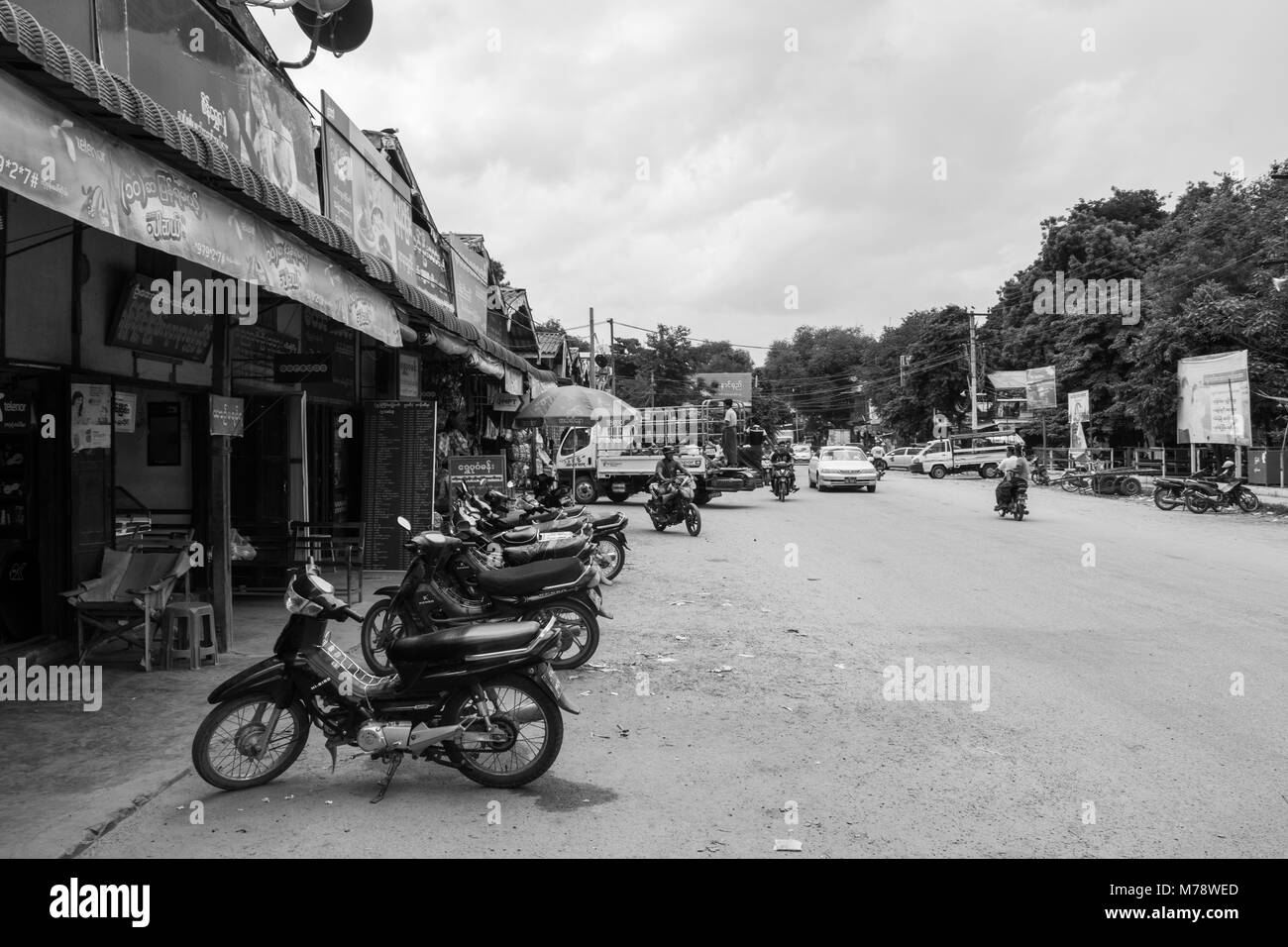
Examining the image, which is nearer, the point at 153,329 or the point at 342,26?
the point at 153,329

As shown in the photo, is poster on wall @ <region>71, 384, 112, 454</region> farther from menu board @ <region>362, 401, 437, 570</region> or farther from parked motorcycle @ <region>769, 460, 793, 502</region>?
parked motorcycle @ <region>769, 460, 793, 502</region>

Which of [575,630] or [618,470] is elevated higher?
[618,470]

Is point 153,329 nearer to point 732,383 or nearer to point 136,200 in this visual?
point 136,200

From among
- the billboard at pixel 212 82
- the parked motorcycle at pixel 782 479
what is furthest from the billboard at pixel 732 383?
the billboard at pixel 212 82

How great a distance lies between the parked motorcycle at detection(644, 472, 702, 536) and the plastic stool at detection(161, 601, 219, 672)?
1053cm

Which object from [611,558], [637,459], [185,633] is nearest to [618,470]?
[637,459]

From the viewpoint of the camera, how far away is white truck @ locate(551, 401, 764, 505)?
74.1 feet

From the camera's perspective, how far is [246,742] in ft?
15.0

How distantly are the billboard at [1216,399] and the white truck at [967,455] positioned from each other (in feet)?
47.2

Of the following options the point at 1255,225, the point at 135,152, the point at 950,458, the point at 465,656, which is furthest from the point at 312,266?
the point at 950,458

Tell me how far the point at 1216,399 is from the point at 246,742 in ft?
85.4

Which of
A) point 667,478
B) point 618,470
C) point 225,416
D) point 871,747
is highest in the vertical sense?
point 225,416

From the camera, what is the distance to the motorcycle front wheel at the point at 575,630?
7.04 m

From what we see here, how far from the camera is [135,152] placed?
4.42m
